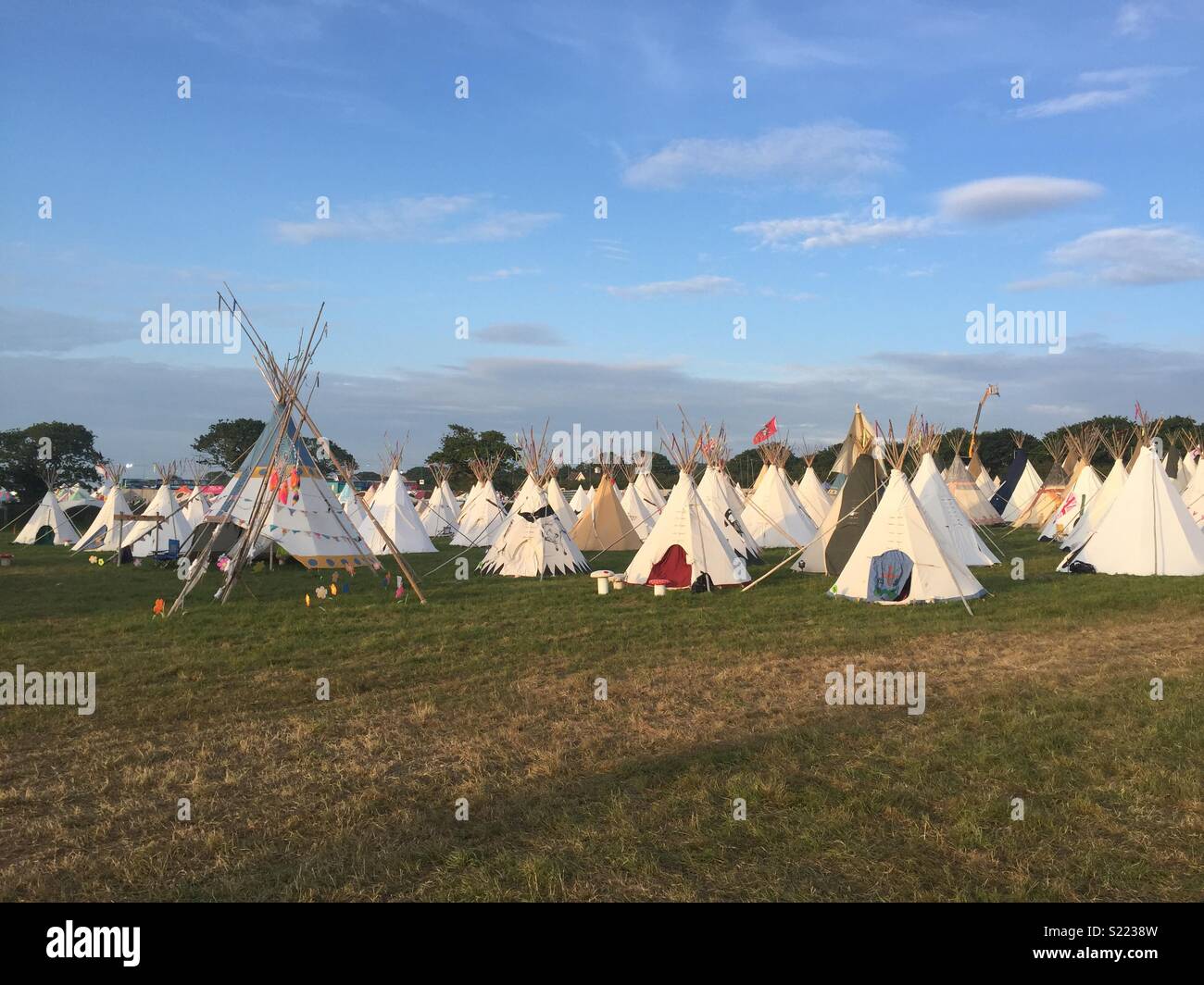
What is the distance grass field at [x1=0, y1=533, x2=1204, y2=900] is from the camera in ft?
13.5

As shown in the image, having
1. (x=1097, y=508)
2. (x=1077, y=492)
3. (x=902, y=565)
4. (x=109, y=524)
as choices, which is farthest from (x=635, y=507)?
(x=109, y=524)

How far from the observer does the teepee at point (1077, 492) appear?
24.4m

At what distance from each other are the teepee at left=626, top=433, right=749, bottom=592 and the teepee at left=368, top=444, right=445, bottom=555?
9313mm

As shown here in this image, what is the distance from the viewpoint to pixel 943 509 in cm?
1889

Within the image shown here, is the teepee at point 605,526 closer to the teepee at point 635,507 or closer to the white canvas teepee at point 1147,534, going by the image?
the teepee at point 635,507

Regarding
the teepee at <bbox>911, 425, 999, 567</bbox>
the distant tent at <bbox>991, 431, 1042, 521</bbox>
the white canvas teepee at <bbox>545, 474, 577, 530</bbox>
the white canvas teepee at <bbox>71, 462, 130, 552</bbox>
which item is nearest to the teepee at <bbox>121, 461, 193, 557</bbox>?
the white canvas teepee at <bbox>71, 462, 130, 552</bbox>

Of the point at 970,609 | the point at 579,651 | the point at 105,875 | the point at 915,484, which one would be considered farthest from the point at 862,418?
the point at 105,875

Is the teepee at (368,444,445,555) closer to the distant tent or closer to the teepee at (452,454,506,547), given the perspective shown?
the teepee at (452,454,506,547)

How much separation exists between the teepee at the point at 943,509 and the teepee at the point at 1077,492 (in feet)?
20.8

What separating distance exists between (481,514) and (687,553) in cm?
1317

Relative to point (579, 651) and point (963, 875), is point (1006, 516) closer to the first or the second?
point (579, 651)

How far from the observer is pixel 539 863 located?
13.6 ft

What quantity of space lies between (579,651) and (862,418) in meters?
9.89
